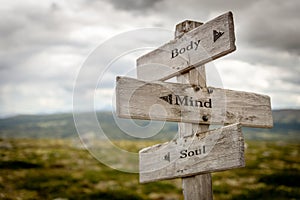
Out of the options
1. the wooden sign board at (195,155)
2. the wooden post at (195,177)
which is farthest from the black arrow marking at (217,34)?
the wooden sign board at (195,155)

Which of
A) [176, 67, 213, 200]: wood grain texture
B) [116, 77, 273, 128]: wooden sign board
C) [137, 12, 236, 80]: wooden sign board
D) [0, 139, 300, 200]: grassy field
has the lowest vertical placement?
[0, 139, 300, 200]: grassy field

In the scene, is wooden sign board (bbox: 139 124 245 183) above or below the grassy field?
above

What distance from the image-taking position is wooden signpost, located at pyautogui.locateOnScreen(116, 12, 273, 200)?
15.5ft

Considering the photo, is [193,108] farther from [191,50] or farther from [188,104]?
[191,50]

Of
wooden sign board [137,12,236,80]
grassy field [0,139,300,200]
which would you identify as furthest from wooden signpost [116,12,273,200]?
grassy field [0,139,300,200]

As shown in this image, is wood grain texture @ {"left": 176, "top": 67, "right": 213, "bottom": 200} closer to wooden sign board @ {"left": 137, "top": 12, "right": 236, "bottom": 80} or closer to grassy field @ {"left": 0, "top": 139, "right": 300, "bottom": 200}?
wooden sign board @ {"left": 137, "top": 12, "right": 236, "bottom": 80}

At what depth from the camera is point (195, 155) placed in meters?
5.02

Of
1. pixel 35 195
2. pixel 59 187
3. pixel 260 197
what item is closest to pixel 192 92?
pixel 260 197

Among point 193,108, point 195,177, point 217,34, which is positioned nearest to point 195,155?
point 195,177

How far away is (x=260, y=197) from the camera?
73.2ft

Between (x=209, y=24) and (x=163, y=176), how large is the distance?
6.75 ft

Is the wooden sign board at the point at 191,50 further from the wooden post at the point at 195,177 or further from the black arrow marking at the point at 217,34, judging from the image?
the wooden post at the point at 195,177

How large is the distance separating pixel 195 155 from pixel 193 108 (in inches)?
22.9

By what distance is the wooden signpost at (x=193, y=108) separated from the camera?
471 cm
